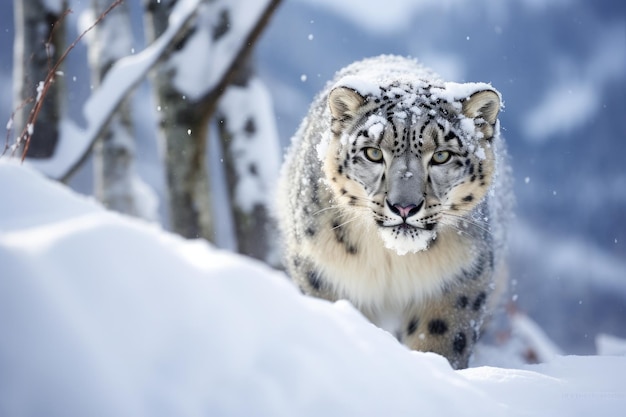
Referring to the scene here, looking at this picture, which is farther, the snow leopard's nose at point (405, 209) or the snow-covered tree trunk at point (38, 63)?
the snow-covered tree trunk at point (38, 63)

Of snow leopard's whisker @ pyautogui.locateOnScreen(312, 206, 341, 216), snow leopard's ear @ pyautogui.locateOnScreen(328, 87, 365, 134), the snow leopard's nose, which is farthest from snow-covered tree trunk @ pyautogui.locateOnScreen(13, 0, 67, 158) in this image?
the snow leopard's nose

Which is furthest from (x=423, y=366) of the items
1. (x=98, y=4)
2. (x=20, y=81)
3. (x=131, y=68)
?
(x=98, y=4)

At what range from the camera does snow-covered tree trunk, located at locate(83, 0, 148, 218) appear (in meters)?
10.6

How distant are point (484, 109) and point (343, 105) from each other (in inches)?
34.6

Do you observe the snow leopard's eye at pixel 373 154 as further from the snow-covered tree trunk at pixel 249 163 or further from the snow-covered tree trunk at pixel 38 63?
the snow-covered tree trunk at pixel 38 63

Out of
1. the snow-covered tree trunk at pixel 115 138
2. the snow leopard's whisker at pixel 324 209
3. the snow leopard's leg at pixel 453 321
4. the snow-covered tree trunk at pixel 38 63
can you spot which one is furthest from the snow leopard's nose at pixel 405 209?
the snow-covered tree trunk at pixel 115 138

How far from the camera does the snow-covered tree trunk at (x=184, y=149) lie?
8.31 metres

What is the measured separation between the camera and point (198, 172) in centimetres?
862

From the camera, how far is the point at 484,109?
4.30m

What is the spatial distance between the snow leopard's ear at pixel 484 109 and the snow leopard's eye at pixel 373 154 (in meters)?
0.61

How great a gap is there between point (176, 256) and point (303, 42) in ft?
150

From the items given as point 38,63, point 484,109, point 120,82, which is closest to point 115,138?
point 38,63

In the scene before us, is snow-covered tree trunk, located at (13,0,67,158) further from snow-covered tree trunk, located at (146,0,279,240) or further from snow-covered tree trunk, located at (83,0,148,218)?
snow-covered tree trunk, located at (146,0,279,240)

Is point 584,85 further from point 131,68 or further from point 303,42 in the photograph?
point 131,68
